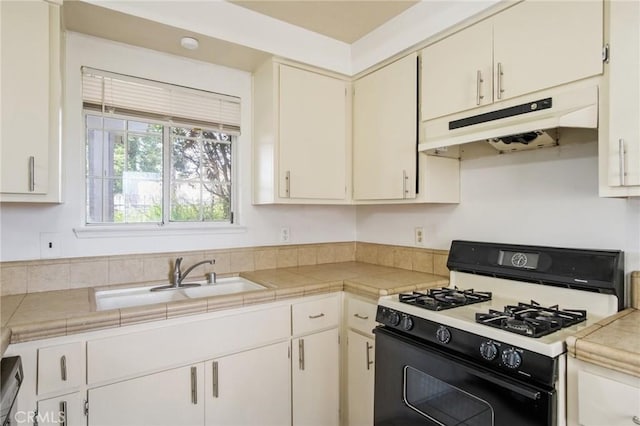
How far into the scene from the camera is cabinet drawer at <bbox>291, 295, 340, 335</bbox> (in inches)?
73.8

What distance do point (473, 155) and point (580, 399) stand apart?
1.30 meters

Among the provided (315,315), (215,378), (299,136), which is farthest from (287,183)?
(215,378)

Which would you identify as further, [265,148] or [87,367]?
[265,148]

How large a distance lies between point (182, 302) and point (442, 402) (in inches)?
45.2

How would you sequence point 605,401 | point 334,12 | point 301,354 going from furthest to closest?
point 334,12, point 301,354, point 605,401

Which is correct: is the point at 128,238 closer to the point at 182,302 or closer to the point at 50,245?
the point at 50,245

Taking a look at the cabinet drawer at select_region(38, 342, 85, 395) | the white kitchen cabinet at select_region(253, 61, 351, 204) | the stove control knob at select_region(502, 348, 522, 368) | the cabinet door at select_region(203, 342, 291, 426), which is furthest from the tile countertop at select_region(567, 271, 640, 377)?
the cabinet drawer at select_region(38, 342, 85, 395)

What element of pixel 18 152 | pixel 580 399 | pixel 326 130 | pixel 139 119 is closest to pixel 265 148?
pixel 326 130

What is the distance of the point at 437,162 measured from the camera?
2.00 metres

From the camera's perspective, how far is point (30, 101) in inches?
57.2

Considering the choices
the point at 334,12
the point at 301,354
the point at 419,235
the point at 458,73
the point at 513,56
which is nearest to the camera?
the point at 513,56

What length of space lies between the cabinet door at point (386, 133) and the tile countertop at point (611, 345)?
105 cm

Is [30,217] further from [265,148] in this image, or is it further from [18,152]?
[265,148]

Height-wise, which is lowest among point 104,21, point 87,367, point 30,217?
point 87,367
